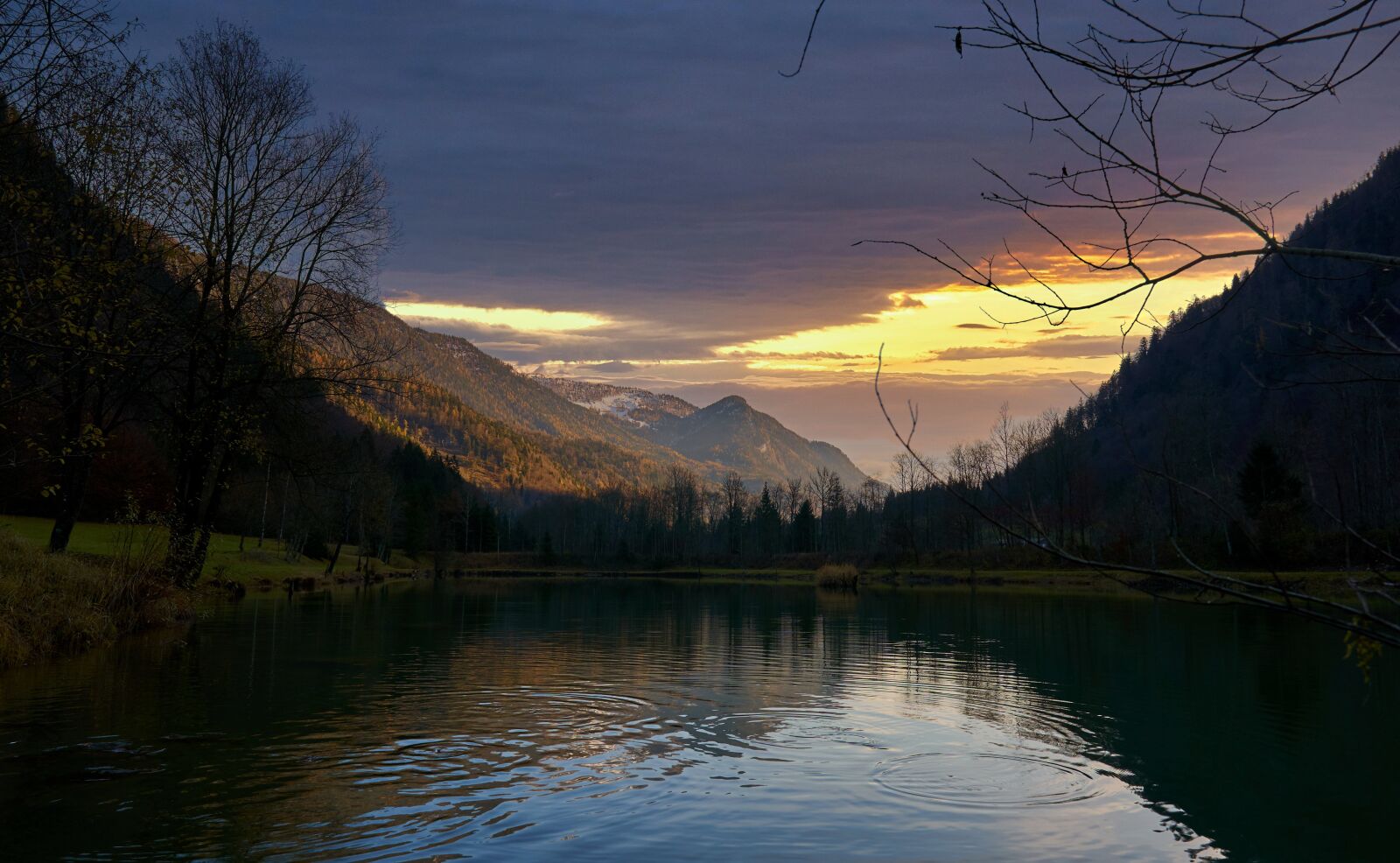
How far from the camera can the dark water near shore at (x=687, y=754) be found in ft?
28.1

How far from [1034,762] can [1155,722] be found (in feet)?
13.7

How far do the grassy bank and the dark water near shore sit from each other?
897 millimetres

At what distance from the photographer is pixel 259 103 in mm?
27188

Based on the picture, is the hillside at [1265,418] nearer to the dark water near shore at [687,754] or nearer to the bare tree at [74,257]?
the dark water near shore at [687,754]

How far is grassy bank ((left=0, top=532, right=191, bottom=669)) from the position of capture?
17.5m

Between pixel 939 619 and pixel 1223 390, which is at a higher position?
pixel 1223 390

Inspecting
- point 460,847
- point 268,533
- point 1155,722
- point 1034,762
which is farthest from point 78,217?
point 268,533

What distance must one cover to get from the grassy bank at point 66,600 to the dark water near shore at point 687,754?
90 cm

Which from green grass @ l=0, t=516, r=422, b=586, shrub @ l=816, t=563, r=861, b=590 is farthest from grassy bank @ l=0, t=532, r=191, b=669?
shrub @ l=816, t=563, r=861, b=590

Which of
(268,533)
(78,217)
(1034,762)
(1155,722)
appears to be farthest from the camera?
(268,533)

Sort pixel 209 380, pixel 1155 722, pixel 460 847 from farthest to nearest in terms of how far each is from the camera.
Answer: pixel 209 380 → pixel 1155 722 → pixel 460 847

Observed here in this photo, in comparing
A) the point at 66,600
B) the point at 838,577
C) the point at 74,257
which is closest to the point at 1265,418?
the point at 838,577

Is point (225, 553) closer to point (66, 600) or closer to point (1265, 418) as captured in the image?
point (66, 600)

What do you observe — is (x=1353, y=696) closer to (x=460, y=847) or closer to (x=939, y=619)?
(x=460, y=847)
